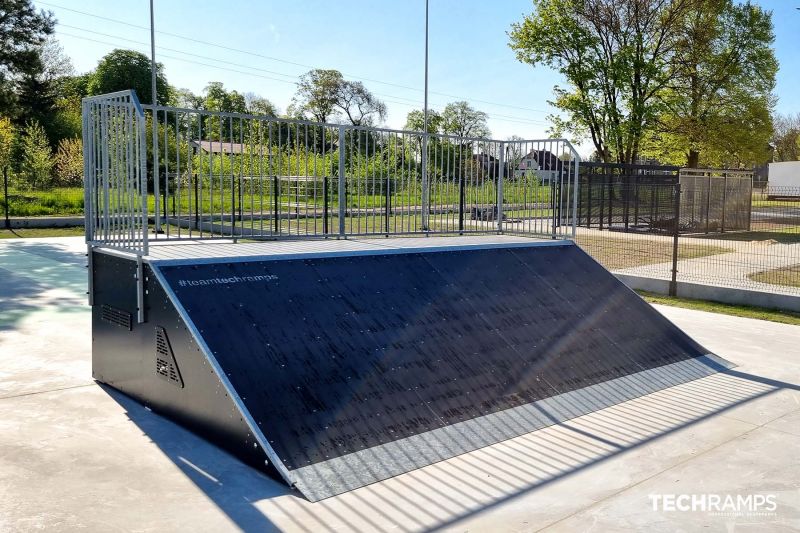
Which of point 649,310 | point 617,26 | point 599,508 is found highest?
point 617,26

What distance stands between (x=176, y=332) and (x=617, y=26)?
3257 cm

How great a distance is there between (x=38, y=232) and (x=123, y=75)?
48363 mm

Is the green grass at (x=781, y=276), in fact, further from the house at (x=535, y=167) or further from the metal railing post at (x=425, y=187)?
the metal railing post at (x=425, y=187)

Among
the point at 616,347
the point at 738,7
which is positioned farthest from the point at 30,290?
the point at 738,7

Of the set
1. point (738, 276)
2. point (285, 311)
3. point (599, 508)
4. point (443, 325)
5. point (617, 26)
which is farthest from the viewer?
point (617, 26)

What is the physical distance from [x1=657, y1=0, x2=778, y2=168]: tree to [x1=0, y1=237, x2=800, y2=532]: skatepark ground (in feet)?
98.2

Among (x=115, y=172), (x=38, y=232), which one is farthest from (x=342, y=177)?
(x=38, y=232)

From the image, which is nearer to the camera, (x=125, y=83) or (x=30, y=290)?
(x=30, y=290)

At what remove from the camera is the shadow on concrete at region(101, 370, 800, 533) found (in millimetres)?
3961

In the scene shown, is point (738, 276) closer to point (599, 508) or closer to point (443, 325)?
point (443, 325)

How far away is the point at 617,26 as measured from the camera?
107 feet

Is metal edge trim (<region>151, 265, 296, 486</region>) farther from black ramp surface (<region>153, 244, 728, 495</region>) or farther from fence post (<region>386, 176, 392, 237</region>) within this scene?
fence post (<region>386, 176, 392, 237</region>)

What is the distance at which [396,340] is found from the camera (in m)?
5.90

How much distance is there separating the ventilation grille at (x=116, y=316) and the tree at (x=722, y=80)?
3194 cm
